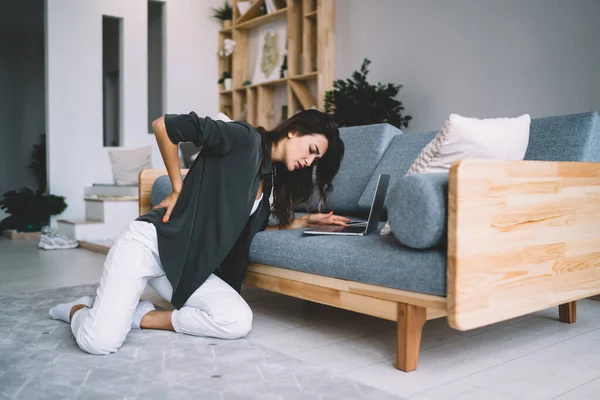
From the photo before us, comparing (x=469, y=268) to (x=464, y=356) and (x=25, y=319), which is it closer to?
(x=464, y=356)

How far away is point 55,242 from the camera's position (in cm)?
470

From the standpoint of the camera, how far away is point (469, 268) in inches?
57.6

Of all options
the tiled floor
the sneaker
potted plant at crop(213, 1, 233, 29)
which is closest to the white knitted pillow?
the tiled floor

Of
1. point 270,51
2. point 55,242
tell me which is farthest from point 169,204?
point 270,51

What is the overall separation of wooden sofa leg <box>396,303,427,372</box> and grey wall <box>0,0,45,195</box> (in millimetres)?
7718

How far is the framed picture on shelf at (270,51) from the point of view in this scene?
19.4 ft

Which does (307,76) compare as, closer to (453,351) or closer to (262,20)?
(262,20)

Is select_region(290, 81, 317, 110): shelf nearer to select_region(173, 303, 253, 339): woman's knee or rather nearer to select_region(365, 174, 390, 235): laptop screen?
select_region(365, 174, 390, 235): laptop screen

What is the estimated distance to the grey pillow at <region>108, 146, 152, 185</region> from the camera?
232 inches

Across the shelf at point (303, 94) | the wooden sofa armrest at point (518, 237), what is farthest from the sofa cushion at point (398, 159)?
the shelf at point (303, 94)

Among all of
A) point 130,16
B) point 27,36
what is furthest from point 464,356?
point 27,36

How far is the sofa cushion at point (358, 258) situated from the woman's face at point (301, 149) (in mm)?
278

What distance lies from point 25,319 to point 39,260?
1945 millimetres

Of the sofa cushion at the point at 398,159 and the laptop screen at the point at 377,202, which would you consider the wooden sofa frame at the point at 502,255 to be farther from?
the sofa cushion at the point at 398,159
